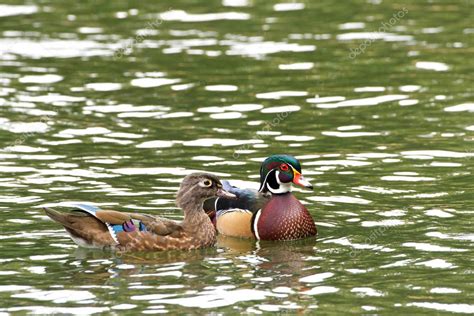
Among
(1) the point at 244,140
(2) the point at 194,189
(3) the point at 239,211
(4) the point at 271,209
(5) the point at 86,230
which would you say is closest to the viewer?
(5) the point at 86,230

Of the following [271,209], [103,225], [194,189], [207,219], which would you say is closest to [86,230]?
[103,225]

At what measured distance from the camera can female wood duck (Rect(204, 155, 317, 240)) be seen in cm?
1794

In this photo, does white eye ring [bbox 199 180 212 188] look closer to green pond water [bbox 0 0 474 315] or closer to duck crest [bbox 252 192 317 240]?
green pond water [bbox 0 0 474 315]

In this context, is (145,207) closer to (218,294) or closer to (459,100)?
(218,294)

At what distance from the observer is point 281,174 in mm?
18312

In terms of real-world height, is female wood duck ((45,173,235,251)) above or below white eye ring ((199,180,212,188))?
below

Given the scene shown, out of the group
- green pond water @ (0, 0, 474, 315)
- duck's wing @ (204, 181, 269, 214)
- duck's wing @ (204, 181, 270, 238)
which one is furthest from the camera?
duck's wing @ (204, 181, 269, 214)

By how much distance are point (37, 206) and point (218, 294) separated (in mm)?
4697

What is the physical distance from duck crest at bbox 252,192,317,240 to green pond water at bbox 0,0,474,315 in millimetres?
173

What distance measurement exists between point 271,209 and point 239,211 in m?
0.46

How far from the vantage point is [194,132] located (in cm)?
2336

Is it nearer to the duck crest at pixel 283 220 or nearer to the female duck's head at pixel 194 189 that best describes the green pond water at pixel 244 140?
the duck crest at pixel 283 220

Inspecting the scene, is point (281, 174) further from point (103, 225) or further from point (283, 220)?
point (103, 225)

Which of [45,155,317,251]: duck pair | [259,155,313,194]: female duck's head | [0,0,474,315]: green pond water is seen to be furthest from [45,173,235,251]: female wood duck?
[259,155,313,194]: female duck's head
